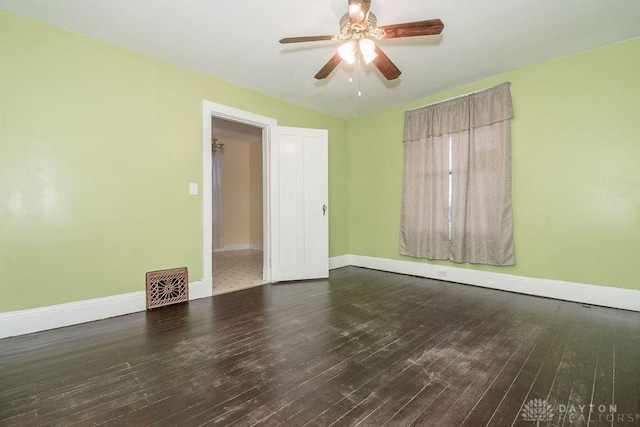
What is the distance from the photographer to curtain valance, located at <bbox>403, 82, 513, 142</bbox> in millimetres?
3256

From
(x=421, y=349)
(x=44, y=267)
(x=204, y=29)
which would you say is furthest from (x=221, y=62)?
(x=421, y=349)

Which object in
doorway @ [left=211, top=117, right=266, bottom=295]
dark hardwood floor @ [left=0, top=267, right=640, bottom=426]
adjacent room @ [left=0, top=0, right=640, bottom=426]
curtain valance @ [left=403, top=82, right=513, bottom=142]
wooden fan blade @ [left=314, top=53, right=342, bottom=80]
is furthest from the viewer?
doorway @ [left=211, top=117, right=266, bottom=295]

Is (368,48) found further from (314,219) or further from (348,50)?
(314,219)

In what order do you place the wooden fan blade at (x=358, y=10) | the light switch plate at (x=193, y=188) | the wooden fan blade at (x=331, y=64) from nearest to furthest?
1. the wooden fan blade at (x=358, y=10)
2. the wooden fan blade at (x=331, y=64)
3. the light switch plate at (x=193, y=188)

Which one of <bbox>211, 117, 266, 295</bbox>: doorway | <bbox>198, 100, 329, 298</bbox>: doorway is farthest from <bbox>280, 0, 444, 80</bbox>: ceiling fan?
<bbox>211, 117, 266, 295</bbox>: doorway

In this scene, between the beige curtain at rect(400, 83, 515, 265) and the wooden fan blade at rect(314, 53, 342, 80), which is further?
the beige curtain at rect(400, 83, 515, 265)

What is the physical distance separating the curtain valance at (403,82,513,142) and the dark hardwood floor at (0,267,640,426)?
7.18 ft

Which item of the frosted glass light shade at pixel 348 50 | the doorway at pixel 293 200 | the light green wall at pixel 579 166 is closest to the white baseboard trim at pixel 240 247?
the doorway at pixel 293 200

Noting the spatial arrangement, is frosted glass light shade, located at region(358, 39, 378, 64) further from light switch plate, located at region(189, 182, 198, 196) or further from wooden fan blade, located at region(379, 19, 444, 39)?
light switch plate, located at region(189, 182, 198, 196)

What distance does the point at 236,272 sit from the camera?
172 inches

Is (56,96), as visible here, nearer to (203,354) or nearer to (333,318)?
(203,354)

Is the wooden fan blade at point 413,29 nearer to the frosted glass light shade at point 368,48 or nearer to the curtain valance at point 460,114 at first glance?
the frosted glass light shade at point 368,48

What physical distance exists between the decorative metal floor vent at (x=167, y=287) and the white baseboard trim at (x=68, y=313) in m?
0.08

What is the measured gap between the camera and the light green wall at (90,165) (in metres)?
2.18
